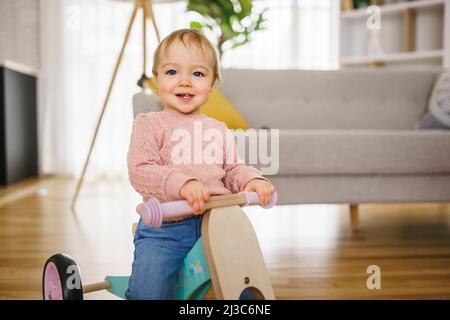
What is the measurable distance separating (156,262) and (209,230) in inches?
6.1

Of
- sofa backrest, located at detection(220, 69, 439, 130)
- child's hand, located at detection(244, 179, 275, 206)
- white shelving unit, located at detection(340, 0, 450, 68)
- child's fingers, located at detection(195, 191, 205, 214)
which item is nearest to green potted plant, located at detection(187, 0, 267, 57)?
sofa backrest, located at detection(220, 69, 439, 130)

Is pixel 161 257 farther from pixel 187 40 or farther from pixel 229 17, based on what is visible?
pixel 229 17

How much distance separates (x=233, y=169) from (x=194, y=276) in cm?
22

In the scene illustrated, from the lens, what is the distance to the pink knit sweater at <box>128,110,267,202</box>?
83 centimetres

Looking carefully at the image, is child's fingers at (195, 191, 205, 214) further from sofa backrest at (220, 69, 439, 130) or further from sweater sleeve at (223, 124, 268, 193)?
sofa backrest at (220, 69, 439, 130)

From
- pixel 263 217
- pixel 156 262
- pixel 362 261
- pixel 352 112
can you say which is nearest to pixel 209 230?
pixel 156 262

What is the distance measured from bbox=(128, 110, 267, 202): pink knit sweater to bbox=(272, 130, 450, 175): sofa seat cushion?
729 mm

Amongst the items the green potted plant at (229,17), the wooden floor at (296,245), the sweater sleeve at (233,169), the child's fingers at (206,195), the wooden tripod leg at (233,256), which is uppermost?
the green potted plant at (229,17)

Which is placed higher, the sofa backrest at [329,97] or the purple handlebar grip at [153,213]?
the sofa backrest at [329,97]

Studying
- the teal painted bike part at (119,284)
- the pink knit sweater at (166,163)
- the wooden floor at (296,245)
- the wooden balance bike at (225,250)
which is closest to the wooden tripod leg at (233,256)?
the wooden balance bike at (225,250)

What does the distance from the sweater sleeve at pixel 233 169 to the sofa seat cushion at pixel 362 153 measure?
2.31 ft

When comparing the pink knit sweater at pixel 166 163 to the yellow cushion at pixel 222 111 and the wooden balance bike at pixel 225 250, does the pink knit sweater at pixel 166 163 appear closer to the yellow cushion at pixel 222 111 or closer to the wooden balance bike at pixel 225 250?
the wooden balance bike at pixel 225 250

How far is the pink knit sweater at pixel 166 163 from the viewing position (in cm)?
83

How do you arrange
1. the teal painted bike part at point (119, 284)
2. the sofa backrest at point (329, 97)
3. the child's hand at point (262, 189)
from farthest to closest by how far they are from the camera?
the sofa backrest at point (329, 97), the teal painted bike part at point (119, 284), the child's hand at point (262, 189)
